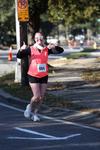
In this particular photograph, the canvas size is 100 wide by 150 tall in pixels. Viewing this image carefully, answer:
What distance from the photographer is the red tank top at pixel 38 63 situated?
11945 millimetres

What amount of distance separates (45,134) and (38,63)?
76.1 inches

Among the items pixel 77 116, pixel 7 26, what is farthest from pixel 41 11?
pixel 7 26

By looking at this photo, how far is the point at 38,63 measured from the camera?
39.3ft

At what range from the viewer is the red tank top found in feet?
39.2

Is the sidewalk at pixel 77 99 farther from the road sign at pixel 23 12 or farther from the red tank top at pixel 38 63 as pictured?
the road sign at pixel 23 12

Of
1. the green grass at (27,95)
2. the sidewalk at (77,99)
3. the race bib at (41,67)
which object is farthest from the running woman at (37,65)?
the green grass at (27,95)

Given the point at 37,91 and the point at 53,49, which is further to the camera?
the point at 53,49

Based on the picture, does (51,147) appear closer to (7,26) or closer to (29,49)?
(29,49)

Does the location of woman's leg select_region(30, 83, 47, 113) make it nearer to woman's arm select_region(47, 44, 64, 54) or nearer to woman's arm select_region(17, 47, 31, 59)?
woman's arm select_region(17, 47, 31, 59)

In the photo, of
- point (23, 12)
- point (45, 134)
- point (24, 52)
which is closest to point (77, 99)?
point (24, 52)

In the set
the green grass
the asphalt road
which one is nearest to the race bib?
the asphalt road

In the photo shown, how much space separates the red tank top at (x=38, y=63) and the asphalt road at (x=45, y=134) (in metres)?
1.03

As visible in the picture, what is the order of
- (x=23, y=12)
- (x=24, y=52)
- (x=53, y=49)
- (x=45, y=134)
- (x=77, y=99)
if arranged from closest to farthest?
(x=45, y=134) < (x=24, y=52) < (x=53, y=49) < (x=77, y=99) < (x=23, y=12)

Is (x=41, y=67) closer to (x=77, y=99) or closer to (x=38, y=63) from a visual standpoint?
(x=38, y=63)
